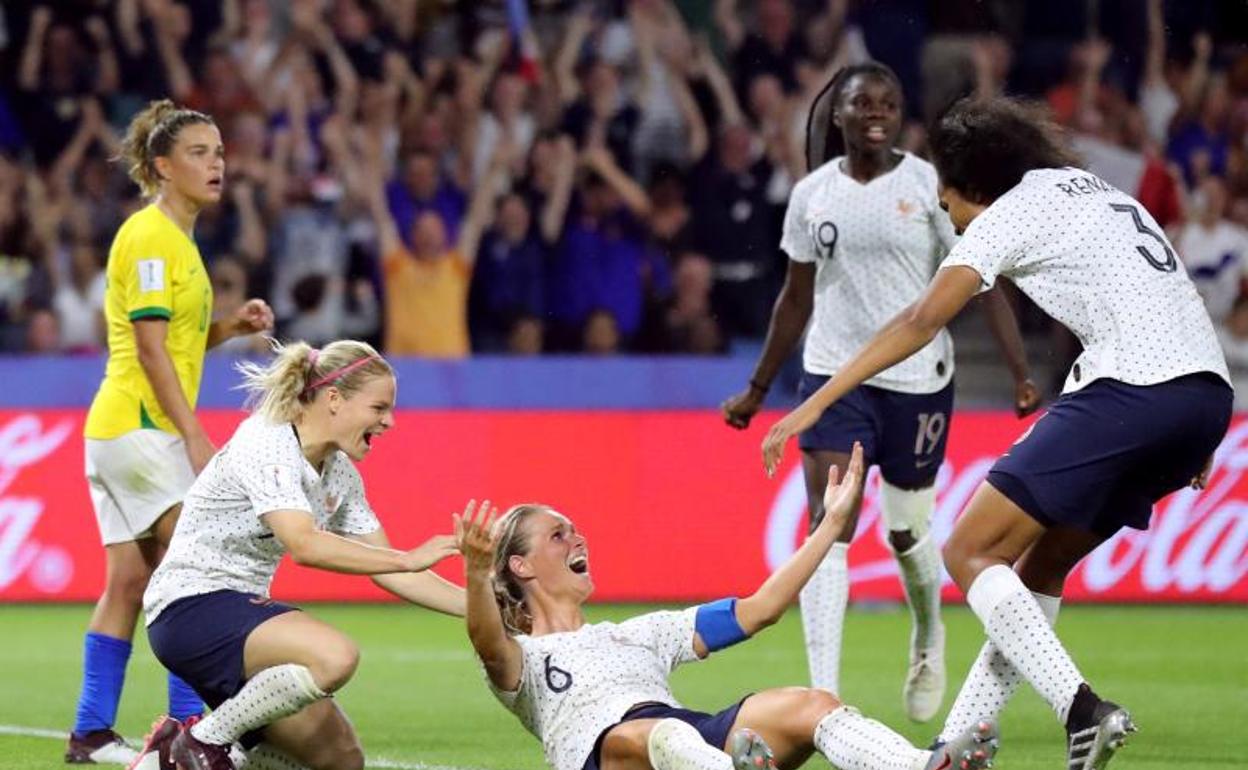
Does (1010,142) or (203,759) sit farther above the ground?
(1010,142)

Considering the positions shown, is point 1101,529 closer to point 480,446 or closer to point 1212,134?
point 480,446

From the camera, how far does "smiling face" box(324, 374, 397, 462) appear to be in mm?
6457

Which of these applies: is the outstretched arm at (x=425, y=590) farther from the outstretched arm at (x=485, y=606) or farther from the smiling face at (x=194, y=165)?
the smiling face at (x=194, y=165)

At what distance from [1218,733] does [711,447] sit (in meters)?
5.37

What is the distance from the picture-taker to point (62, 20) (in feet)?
54.3

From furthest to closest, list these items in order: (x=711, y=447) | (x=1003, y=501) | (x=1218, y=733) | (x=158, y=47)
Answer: (x=158, y=47) → (x=711, y=447) → (x=1218, y=733) → (x=1003, y=501)

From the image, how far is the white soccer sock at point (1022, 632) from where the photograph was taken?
611 centimetres

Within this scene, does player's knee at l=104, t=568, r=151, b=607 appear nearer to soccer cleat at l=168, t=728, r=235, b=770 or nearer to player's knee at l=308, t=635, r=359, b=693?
soccer cleat at l=168, t=728, r=235, b=770

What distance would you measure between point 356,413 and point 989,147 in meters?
1.90

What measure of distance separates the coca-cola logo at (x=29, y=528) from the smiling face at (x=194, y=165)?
5648 millimetres

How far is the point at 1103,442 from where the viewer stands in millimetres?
6180

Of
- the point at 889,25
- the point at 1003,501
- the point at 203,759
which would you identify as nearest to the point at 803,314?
the point at 1003,501

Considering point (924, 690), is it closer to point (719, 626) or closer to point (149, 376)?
point (719, 626)

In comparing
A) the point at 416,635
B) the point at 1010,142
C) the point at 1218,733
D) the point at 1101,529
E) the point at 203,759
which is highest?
the point at 1010,142
